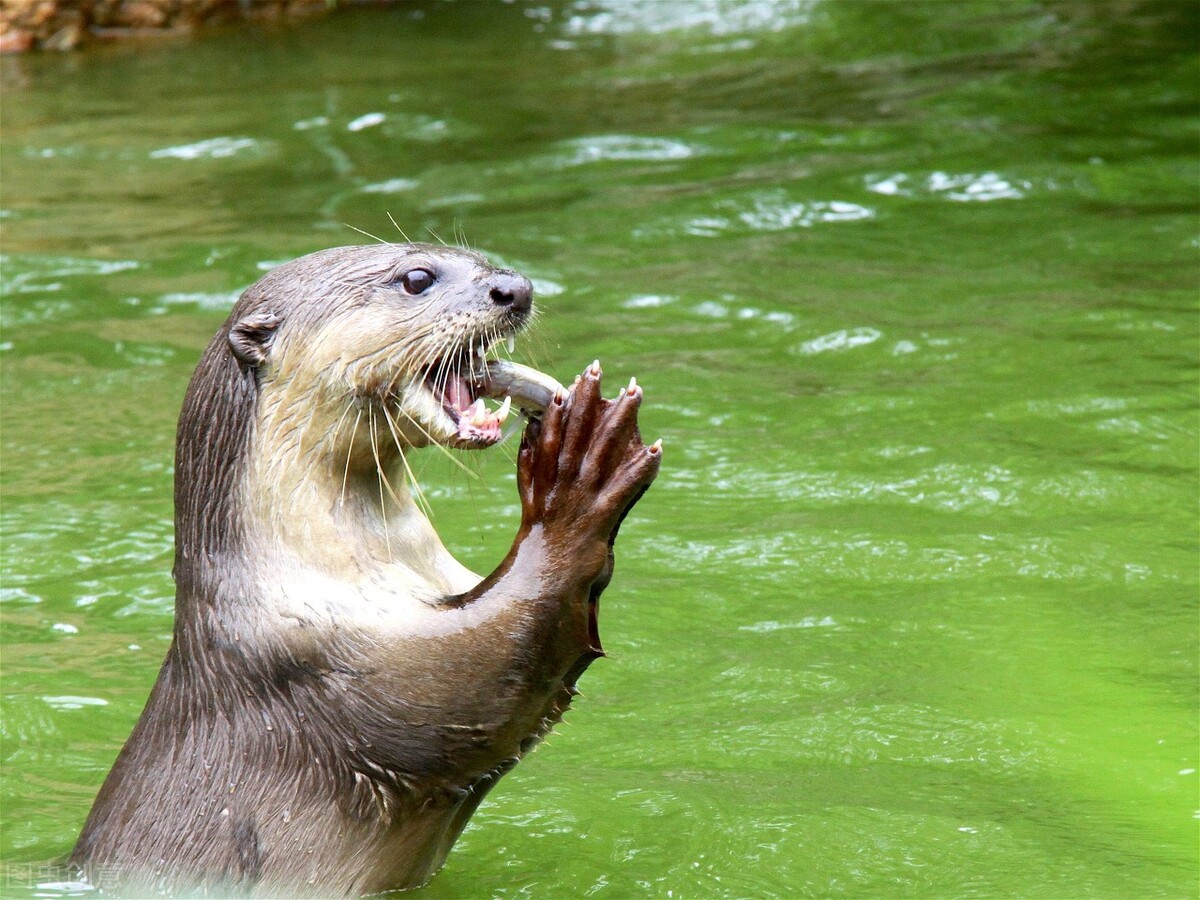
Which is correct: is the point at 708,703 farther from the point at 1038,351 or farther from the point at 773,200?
the point at 773,200

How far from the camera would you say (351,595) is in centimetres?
308

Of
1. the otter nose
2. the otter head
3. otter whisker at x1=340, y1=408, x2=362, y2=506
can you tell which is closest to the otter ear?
the otter head

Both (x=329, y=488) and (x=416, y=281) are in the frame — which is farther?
(x=416, y=281)

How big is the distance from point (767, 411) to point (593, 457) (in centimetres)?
332

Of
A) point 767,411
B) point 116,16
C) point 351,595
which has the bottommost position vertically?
point 767,411

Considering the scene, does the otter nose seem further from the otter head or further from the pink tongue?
the pink tongue

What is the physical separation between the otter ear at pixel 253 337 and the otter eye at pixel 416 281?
26cm

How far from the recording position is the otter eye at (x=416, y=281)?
331 cm

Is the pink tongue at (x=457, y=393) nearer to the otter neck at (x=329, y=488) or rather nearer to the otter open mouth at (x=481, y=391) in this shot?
the otter open mouth at (x=481, y=391)

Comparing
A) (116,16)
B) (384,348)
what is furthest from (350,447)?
(116,16)

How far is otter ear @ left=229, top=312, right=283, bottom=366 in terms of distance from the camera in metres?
3.20

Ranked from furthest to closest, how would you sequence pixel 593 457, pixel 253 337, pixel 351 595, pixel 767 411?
pixel 767 411 → pixel 253 337 → pixel 351 595 → pixel 593 457

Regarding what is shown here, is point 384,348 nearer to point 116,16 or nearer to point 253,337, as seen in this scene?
point 253,337

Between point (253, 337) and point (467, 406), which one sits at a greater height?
point (253, 337)
